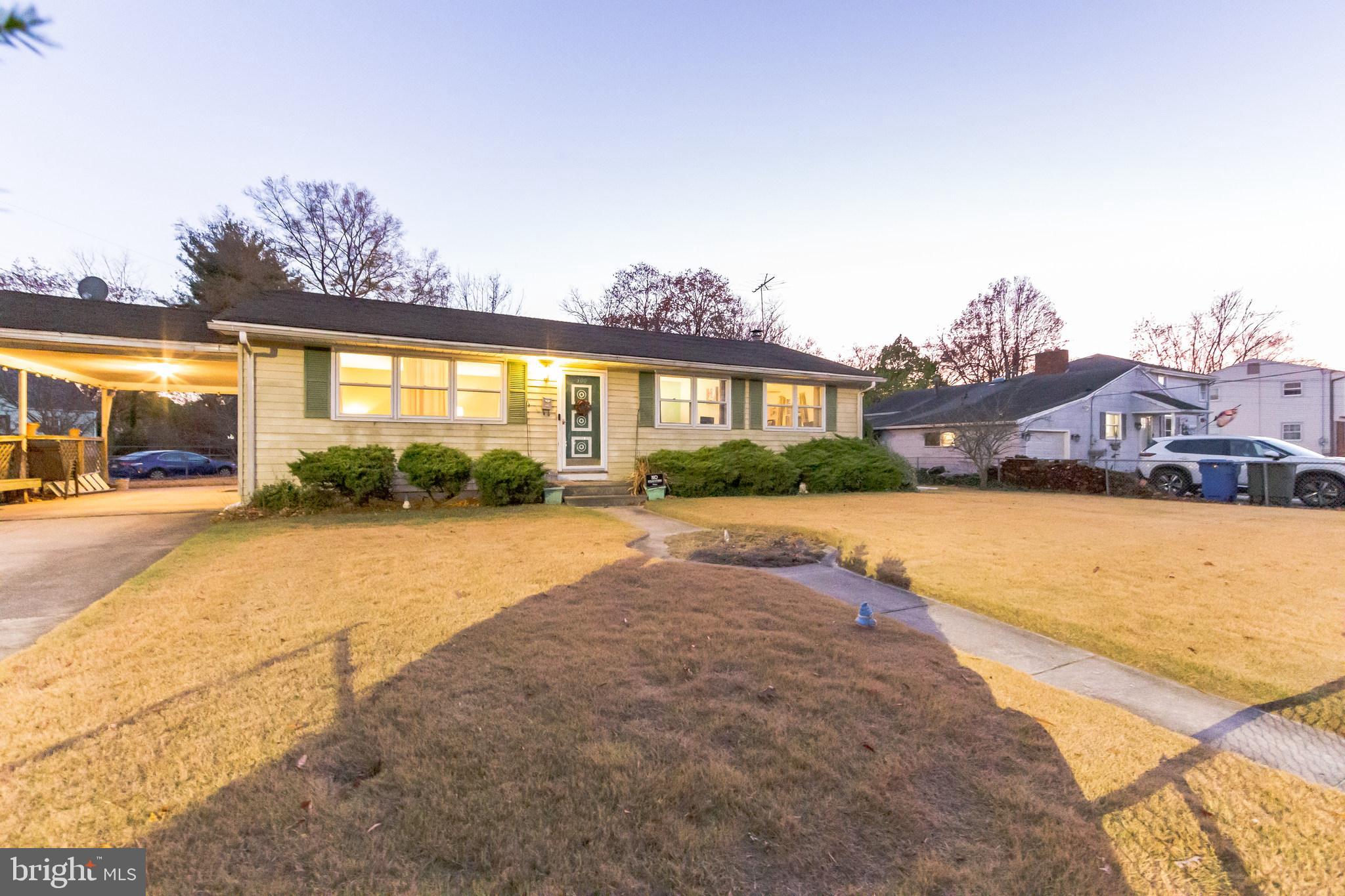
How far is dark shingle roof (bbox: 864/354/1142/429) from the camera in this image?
20.2 metres

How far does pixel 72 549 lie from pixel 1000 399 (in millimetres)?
26887

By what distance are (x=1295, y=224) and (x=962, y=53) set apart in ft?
37.1

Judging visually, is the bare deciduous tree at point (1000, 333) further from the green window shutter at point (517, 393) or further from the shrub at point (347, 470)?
the shrub at point (347, 470)

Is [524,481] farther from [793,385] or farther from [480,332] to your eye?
[793,385]

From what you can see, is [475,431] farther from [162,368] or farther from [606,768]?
[606,768]

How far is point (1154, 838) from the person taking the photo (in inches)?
68.9

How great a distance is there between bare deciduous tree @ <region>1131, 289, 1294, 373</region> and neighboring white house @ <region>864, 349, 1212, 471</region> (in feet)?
48.4

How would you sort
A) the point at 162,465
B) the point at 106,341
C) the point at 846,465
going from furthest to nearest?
the point at 162,465 → the point at 846,465 → the point at 106,341

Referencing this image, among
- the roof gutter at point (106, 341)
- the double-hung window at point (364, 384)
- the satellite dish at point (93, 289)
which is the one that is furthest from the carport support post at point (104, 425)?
the double-hung window at point (364, 384)

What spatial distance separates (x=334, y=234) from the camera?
2448 cm

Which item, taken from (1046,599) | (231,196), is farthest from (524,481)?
(231,196)

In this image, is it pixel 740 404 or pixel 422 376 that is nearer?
pixel 422 376

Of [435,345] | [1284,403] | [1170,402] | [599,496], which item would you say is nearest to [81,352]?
[435,345]

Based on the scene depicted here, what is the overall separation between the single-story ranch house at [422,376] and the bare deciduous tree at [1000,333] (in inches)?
1043
